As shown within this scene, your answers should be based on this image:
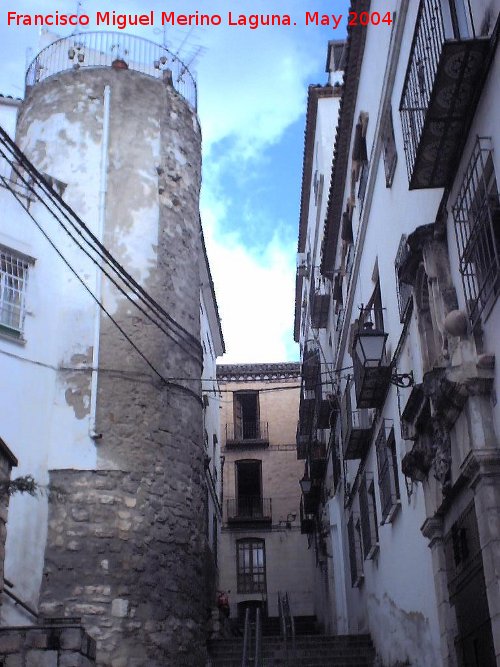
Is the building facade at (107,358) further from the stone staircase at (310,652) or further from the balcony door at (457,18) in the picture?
the balcony door at (457,18)

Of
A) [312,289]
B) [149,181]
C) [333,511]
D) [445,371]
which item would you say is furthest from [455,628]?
[312,289]

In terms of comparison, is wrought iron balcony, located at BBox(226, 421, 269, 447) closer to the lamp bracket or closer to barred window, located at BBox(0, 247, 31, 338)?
barred window, located at BBox(0, 247, 31, 338)

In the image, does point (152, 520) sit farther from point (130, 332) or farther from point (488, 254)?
point (488, 254)

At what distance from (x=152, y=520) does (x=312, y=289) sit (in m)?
12.0

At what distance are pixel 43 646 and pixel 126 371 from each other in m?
7.19

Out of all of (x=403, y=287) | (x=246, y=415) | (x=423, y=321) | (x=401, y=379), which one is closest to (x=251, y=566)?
(x=246, y=415)

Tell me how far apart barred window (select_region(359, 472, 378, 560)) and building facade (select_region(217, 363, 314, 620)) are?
49.4ft

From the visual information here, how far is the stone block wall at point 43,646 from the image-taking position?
795cm

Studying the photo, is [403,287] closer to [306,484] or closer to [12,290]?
[12,290]

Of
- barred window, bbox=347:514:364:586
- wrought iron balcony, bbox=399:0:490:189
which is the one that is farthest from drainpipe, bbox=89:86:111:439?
wrought iron balcony, bbox=399:0:490:189

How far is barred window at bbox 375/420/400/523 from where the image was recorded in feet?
40.2

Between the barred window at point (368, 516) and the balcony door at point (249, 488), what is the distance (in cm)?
1785

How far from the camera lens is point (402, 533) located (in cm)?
1188

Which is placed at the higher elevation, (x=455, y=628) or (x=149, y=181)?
(x=149, y=181)
